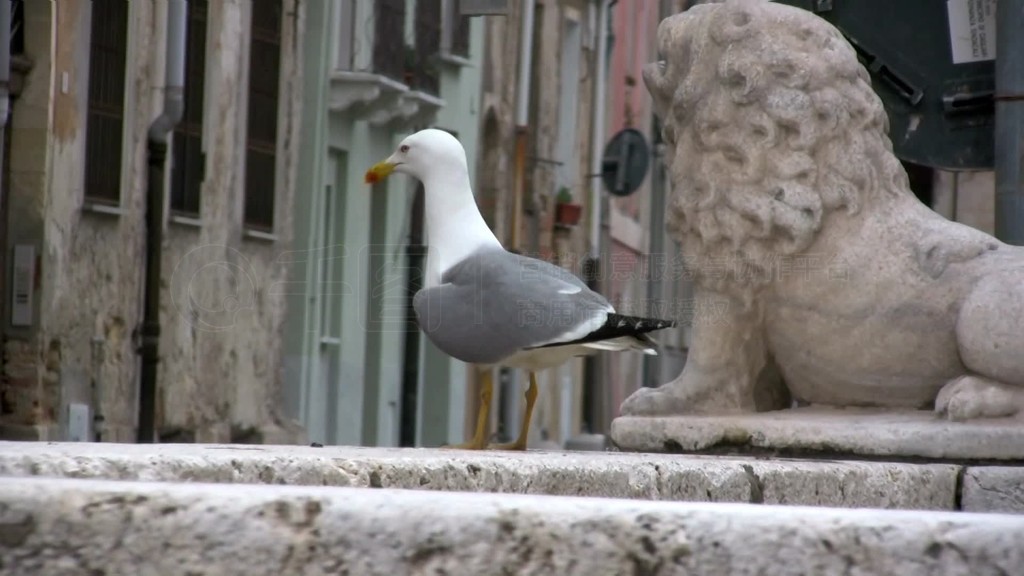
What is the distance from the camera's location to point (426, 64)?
21484 millimetres

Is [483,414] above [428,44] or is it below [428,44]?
below

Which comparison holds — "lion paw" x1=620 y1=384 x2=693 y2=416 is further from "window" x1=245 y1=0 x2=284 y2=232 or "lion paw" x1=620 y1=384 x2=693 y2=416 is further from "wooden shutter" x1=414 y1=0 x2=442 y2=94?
"wooden shutter" x1=414 y1=0 x2=442 y2=94

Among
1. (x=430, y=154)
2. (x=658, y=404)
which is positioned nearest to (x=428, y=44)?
(x=430, y=154)

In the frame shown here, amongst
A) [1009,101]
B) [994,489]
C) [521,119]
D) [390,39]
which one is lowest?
[994,489]

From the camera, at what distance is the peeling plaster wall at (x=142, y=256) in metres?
13.4

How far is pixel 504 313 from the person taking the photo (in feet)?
16.2

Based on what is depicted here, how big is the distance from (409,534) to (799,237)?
336 centimetres

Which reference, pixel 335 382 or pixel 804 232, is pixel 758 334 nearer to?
pixel 804 232

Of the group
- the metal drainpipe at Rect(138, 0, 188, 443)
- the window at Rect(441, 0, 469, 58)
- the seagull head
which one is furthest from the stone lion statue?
the window at Rect(441, 0, 469, 58)

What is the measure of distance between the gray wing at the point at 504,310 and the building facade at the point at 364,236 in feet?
37.6

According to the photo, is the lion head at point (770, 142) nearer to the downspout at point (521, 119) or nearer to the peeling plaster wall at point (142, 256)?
the peeling plaster wall at point (142, 256)

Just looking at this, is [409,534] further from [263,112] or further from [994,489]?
[263,112]

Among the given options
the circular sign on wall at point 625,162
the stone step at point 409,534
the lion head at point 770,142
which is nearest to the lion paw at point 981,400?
the lion head at point 770,142

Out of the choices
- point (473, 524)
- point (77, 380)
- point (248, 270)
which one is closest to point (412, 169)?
A: point (473, 524)
